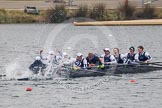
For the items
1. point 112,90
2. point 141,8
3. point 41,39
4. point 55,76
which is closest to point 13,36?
point 41,39

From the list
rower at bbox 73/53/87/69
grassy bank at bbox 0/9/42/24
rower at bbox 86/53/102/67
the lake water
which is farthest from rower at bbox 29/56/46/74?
grassy bank at bbox 0/9/42/24

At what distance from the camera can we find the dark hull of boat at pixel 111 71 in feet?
159

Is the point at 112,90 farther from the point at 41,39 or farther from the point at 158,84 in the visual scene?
the point at 41,39

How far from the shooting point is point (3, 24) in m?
102

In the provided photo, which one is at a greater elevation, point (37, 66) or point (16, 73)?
point (37, 66)

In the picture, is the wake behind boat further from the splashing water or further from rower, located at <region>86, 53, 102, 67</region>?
the splashing water

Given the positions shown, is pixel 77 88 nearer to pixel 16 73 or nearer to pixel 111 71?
pixel 111 71

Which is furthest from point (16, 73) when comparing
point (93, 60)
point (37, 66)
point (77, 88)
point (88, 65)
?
point (77, 88)

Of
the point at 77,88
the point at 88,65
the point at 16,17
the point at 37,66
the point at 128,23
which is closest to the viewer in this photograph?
the point at 77,88

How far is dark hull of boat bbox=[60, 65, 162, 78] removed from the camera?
4847 centimetres

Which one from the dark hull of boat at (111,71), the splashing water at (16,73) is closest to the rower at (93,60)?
the dark hull of boat at (111,71)

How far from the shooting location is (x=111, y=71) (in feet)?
164

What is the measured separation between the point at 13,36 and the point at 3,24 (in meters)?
12.2

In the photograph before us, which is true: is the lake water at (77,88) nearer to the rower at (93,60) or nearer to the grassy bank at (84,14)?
the rower at (93,60)
